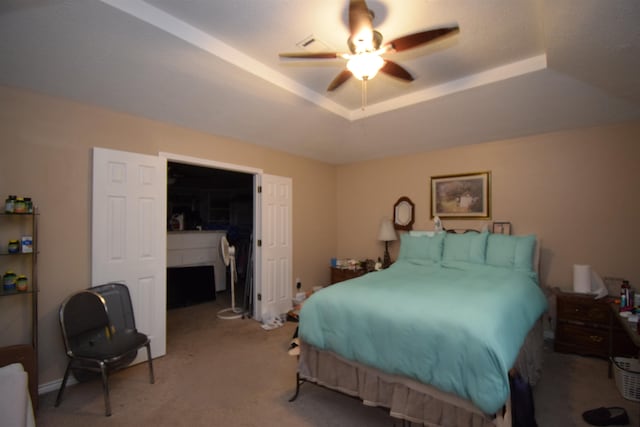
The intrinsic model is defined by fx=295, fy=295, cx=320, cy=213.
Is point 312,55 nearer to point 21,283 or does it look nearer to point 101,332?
point 21,283

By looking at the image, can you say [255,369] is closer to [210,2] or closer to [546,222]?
[210,2]

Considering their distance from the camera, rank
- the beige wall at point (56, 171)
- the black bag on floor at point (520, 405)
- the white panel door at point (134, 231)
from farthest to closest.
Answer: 1. the white panel door at point (134, 231)
2. the beige wall at point (56, 171)
3. the black bag on floor at point (520, 405)

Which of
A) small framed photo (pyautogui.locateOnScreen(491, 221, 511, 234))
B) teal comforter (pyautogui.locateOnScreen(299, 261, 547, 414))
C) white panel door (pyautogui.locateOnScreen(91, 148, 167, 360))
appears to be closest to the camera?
teal comforter (pyautogui.locateOnScreen(299, 261, 547, 414))

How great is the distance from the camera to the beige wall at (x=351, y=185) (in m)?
2.39

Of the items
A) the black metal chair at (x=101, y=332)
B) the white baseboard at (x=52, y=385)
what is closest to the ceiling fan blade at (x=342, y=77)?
the black metal chair at (x=101, y=332)

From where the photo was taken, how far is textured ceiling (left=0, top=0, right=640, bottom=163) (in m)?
1.78

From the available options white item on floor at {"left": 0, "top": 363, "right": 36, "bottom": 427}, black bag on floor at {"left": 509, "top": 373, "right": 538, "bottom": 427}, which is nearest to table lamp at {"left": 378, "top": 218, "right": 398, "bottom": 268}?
black bag on floor at {"left": 509, "top": 373, "right": 538, "bottom": 427}

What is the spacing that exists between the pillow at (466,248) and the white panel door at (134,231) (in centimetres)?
319

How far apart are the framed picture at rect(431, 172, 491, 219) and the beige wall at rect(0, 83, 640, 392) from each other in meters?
0.10

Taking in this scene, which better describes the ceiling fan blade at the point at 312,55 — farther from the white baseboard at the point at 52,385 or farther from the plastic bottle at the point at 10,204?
the white baseboard at the point at 52,385

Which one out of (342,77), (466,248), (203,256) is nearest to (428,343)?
(342,77)

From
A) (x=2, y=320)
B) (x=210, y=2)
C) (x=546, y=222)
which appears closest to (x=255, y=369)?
(x=2, y=320)

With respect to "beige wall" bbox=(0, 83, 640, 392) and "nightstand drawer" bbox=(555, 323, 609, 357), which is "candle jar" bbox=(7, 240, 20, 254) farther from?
"nightstand drawer" bbox=(555, 323, 609, 357)

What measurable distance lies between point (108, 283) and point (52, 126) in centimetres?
141
